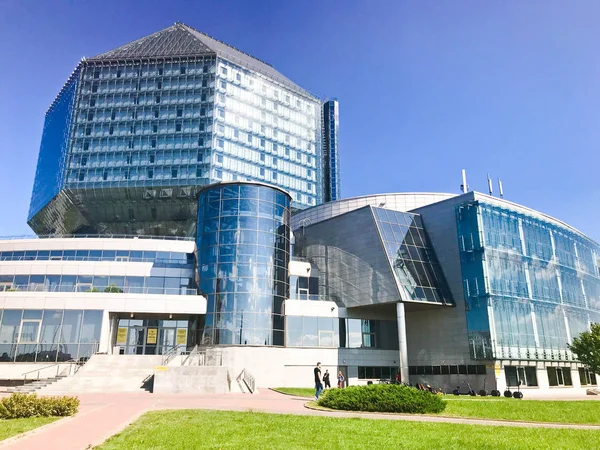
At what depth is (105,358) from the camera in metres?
35.2

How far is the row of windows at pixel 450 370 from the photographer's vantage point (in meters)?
41.6

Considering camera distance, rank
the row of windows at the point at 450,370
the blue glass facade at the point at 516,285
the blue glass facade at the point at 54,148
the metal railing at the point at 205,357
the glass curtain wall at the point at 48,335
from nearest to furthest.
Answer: the metal railing at the point at 205,357 < the glass curtain wall at the point at 48,335 < the row of windows at the point at 450,370 < the blue glass facade at the point at 516,285 < the blue glass facade at the point at 54,148

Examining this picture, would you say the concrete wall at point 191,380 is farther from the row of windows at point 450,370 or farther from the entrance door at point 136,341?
the row of windows at point 450,370

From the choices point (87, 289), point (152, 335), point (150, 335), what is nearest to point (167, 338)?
point (152, 335)

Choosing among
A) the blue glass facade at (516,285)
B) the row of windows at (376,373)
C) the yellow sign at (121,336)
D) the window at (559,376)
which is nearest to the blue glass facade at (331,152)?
the blue glass facade at (516,285)

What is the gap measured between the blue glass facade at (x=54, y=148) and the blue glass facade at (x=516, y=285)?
59.7 m

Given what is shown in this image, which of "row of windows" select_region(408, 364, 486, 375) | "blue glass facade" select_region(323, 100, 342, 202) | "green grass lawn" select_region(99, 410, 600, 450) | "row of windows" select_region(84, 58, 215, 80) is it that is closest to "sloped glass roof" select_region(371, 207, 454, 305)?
"row of windows" select_region(408, 364, 486, 375)

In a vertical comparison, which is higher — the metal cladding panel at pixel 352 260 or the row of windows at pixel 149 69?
the row of windows at pixel 149 69

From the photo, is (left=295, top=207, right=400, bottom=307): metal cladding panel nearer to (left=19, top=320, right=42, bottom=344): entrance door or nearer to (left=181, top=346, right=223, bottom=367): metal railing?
(left=181, top=346, right=223, bottom=367): metal railing

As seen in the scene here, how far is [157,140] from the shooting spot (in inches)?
2940

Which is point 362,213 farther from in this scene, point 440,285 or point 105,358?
point 105,358

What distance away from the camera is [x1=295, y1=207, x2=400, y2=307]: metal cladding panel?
145 feet

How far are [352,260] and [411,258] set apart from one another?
5.86 m

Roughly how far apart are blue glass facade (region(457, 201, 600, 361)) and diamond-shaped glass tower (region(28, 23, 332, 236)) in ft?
132
